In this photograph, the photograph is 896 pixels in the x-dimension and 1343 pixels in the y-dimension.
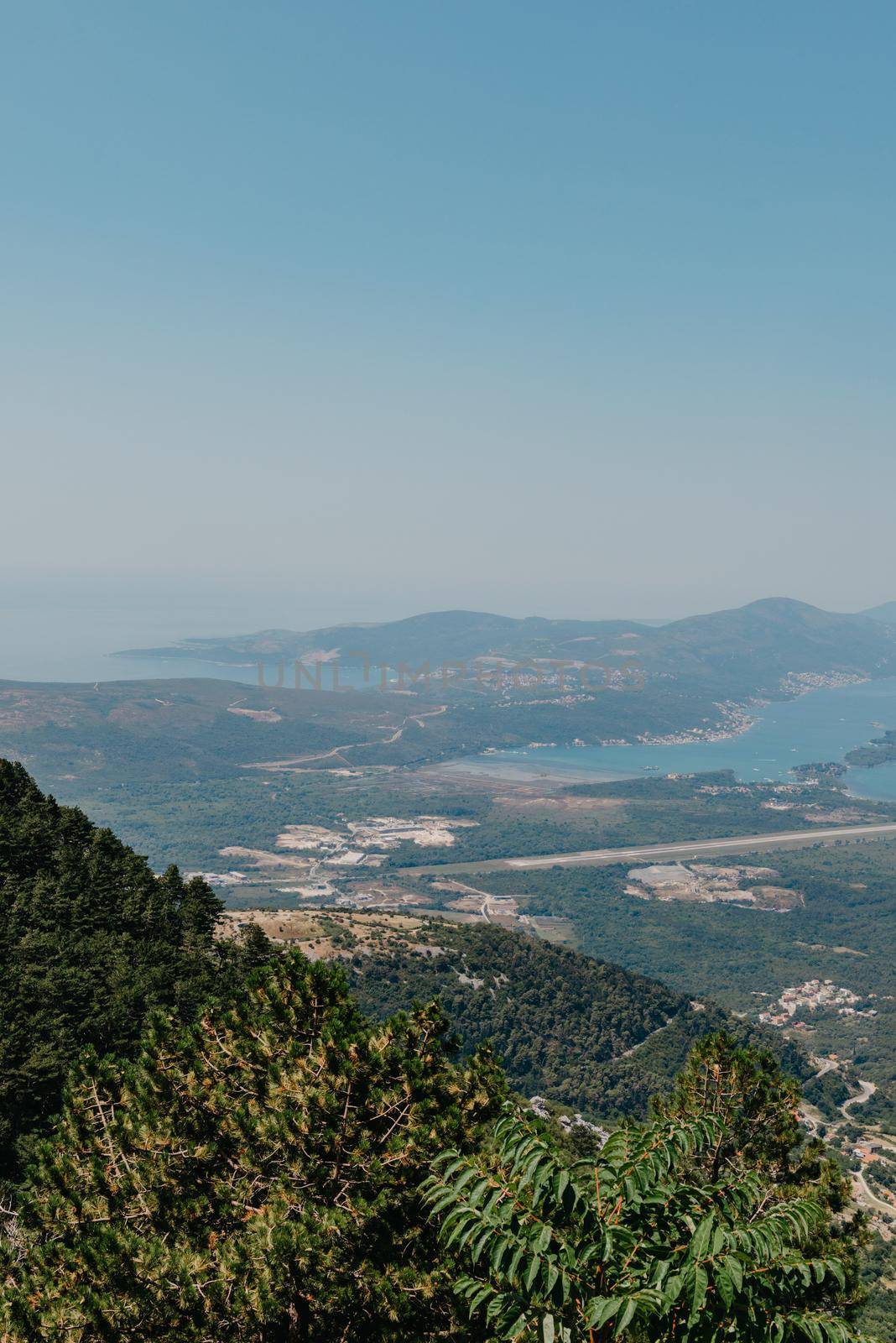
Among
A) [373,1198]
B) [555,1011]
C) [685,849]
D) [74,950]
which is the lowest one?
[685,849]

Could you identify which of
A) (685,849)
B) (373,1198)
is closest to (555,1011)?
(373,1198)

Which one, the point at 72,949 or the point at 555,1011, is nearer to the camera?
the point at 72,949

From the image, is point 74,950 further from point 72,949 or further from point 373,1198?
point 373,1198

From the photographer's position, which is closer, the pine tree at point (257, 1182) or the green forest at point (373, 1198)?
the green forest at point (373, 1198)

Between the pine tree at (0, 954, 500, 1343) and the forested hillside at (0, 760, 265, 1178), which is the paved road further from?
the pine tree at (0, 954, 500, 1343)

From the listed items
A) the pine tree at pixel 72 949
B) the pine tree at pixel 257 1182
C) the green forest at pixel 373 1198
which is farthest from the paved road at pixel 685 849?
the pine tree at pixel 257 1182

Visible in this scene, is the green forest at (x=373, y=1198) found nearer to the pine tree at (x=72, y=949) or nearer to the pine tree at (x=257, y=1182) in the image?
the pine tree at (x=257, y=1182)

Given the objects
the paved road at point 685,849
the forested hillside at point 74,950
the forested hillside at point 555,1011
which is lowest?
the paved road at point 685,849

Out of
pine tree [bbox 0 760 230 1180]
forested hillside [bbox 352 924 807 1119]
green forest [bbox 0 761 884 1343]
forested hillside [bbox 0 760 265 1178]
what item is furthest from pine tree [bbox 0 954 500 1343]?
forested hillside [bbox 352 924 807 1119]

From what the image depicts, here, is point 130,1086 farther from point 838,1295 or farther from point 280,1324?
point 838,1295
